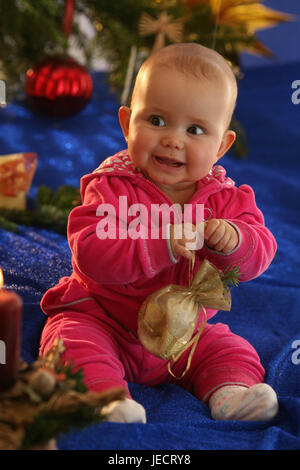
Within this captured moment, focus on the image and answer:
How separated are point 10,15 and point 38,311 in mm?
1164

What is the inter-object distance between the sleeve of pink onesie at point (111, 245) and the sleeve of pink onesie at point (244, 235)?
0.10 meters

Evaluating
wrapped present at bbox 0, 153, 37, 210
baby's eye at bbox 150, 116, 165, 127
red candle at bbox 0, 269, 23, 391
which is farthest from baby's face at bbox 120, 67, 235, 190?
wrapped present at bbox 0, 153, 37, 210

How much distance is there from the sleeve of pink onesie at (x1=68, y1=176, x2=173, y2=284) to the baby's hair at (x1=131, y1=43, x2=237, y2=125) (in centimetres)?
22

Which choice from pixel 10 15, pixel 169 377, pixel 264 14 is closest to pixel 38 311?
pixel 169 377

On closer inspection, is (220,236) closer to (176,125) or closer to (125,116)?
(176,125)

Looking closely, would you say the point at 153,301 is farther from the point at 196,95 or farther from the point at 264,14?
the point at 264,14

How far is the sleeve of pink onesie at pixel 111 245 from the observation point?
38.1 inches

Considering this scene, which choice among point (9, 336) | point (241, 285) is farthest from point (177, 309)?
point (241, 285)

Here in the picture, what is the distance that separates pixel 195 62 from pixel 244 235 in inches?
11.3

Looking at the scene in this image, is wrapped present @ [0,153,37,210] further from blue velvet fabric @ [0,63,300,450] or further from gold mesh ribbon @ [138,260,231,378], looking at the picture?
gold mesh ribbon @ [138,260,231,378]

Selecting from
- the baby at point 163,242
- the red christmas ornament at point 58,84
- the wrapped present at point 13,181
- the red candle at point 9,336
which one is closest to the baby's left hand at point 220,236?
the baby at point 163,242
